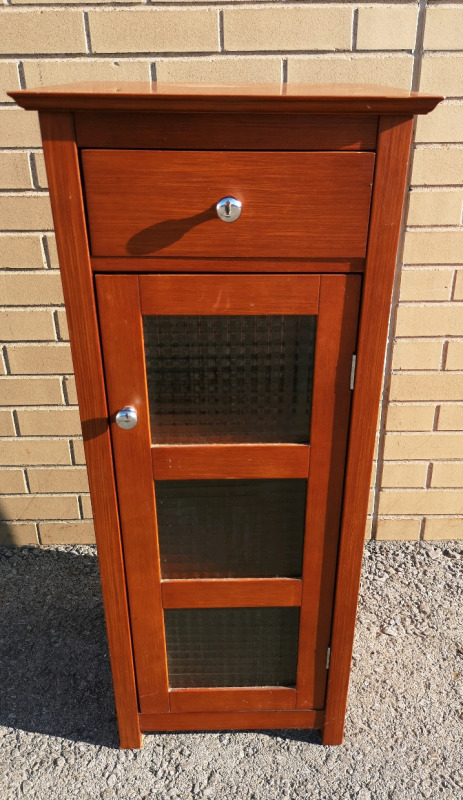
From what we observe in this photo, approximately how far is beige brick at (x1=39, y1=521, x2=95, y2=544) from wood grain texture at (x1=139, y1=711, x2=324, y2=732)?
0.97 m

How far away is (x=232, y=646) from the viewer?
1642mm

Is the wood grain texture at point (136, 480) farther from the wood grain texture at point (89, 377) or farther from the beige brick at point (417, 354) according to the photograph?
the beige brick at point (417, 354)

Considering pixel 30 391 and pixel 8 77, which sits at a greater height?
pixel 8 77

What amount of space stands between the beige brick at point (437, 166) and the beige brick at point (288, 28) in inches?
16.9

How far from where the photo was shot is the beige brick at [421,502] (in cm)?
247

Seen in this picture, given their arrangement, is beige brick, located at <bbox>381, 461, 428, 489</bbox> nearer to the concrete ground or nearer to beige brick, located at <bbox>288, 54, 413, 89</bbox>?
the concrete ground

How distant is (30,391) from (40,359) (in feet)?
0.46

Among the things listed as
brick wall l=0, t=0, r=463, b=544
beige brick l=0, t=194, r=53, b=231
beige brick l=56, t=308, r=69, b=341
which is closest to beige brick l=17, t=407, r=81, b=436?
brick wall l=0, t=0, r=463, b=544

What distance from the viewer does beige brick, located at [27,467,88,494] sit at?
2.41m

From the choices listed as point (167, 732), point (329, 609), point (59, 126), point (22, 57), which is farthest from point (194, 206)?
point (167, 732)

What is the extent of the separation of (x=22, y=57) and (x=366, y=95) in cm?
135

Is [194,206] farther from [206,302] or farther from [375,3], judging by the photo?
[375,3]

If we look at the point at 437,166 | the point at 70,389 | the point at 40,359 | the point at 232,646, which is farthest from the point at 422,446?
the point at 40,359

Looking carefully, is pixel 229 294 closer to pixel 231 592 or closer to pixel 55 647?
pixel 231 592
